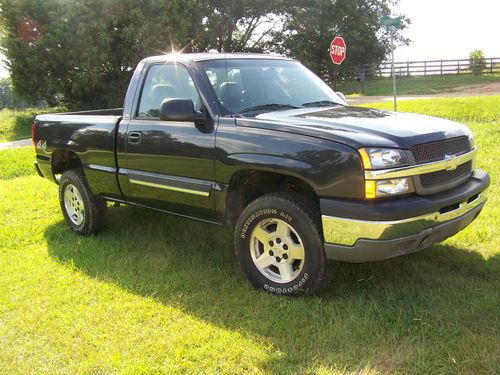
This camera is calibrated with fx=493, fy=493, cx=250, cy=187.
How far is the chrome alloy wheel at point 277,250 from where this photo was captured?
3545 mm

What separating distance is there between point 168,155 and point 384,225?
6.42 ft

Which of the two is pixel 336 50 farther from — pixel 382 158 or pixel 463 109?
pixel 382 158

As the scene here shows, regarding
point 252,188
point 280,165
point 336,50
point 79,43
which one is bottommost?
point 252,188

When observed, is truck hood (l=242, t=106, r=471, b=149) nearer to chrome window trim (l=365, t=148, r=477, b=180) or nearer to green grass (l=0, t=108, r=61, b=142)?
chrome window trim (l=365, t=148, r=477, b=180)

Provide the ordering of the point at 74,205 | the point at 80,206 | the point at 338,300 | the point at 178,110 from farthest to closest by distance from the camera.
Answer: the point at 74,205, the point at 80,206, the point at 178,110, the point at 338,300

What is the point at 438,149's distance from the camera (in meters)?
3.45

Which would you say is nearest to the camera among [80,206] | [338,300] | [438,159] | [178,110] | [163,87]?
[438,159]

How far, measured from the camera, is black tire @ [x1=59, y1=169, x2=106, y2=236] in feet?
17.3

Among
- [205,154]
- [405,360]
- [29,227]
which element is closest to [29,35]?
[29,227]

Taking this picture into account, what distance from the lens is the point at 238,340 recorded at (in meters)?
3.13

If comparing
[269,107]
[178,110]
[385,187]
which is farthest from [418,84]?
[385,187]

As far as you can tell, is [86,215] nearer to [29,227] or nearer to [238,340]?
[29,227]

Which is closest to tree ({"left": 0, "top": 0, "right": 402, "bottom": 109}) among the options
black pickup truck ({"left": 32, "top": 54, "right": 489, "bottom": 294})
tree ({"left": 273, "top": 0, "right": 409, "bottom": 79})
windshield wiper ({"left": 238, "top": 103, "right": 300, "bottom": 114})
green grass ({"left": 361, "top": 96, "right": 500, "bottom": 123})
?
tree ({"left": 273, "top": 0, "right": 409, "bottom": 79})

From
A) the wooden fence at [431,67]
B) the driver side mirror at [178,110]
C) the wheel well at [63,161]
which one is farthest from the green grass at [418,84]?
the driver side mirror at [178,110]
